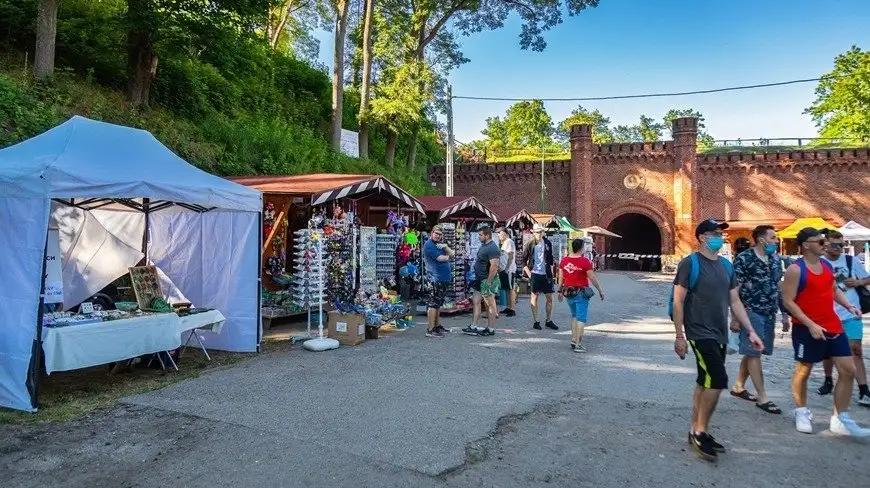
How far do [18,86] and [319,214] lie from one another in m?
7.09

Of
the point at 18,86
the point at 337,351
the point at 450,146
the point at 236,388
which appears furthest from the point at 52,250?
the point at 450,146

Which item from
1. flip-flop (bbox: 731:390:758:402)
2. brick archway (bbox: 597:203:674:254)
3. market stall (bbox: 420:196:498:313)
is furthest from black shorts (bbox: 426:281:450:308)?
brick archway (bbox: 597:203:674:254)

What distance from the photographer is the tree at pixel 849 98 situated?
A: 37.5 m

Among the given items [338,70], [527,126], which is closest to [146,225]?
[338,70]

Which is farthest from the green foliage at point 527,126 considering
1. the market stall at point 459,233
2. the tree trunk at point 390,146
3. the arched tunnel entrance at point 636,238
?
the market stall at point 459,233

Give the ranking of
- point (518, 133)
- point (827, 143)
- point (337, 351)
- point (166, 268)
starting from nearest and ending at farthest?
point (337, 351)
point (166, 268)
point (827, 143)
point (518, 133)

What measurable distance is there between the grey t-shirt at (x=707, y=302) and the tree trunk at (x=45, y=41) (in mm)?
13733

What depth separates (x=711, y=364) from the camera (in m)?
3.93

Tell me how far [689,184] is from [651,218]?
2.83 metres

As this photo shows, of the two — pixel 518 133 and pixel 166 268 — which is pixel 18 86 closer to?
pixel 166 268

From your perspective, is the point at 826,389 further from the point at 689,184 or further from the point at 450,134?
the point at 689,184

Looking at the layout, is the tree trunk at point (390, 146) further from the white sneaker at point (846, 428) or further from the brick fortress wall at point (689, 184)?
the white sneaker at point (846, 428)

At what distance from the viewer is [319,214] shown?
9234 mm

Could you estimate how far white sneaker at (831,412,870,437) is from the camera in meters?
4.29
